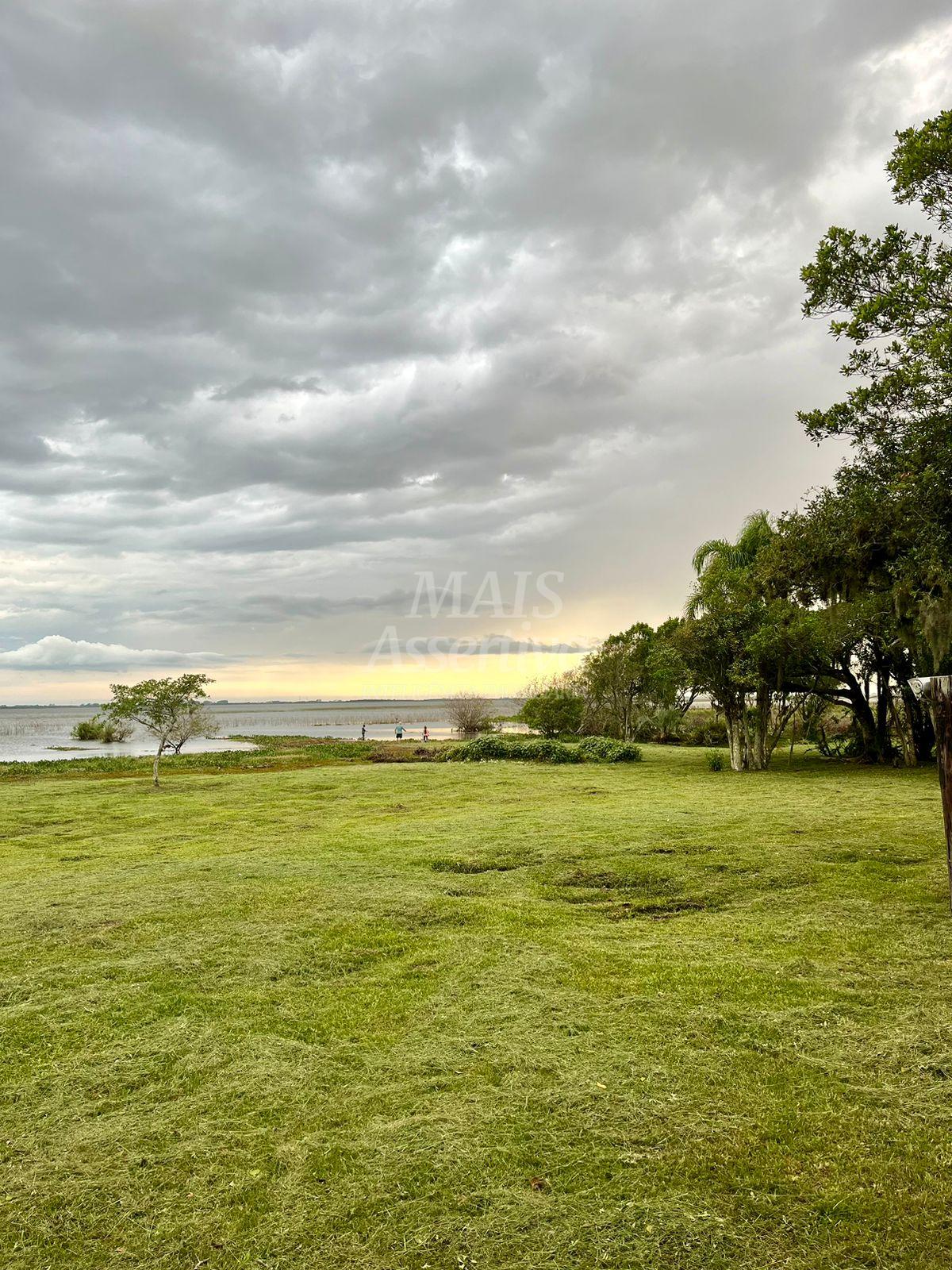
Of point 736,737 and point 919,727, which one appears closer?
point 919,727

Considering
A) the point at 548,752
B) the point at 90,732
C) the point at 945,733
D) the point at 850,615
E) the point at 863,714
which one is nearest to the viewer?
the point at 945,733

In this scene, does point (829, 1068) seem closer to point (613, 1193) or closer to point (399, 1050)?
point (613, 1193)

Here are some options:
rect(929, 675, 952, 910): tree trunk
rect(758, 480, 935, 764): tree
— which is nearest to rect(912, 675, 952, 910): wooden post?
rect(929, 675, 952, 910): tree trunk

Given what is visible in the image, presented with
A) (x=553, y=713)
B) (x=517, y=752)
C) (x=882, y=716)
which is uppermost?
(x=553, y=713)

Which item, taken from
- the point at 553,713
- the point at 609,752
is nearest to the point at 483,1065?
the point at 609,752

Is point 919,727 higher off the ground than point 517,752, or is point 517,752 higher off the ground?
point 919,727

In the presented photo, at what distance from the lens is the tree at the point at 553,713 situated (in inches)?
1540

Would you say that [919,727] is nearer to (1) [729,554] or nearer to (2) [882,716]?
(2) [882,716]

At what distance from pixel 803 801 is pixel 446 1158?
13.0 metres

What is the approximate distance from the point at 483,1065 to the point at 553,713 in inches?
1394

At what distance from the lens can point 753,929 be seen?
6.22 metres

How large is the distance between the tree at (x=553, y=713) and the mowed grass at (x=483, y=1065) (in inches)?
1186

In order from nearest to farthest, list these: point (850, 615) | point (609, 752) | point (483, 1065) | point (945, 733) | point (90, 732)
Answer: point (483, 1065) → point (945, 733) → point (850, 615) → point (609, 752) → point (90, 732)

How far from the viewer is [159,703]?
22828mm
